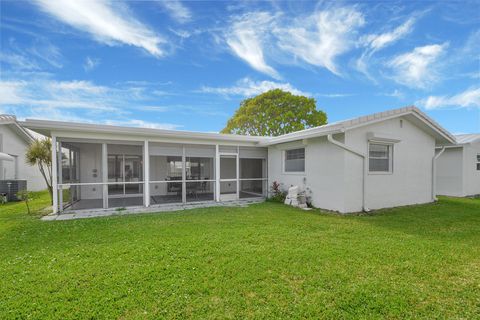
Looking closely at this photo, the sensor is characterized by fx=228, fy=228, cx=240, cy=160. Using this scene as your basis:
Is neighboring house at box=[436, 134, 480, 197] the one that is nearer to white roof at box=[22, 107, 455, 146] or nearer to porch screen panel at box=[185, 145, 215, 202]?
white roof at box=[22, 107, 455, 146]

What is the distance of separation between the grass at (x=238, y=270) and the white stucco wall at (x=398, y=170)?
2415 mm

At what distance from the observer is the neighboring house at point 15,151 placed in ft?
44.8

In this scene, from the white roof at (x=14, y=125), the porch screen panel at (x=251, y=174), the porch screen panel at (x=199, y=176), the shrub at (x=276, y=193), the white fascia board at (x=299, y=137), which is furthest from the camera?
the porch screen panel at (x=251, y=174)

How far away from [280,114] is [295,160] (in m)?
13.7

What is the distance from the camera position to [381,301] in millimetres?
2807

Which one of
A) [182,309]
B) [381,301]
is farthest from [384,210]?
[182,309]

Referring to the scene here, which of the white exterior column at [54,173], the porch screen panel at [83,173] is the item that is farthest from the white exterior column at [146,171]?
the white exterior column at [54,173]

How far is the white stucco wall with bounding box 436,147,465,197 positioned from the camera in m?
12.8

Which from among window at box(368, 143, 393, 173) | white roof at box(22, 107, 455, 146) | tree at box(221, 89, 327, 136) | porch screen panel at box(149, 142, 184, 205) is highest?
tree at box(221, 89, 327, 136)

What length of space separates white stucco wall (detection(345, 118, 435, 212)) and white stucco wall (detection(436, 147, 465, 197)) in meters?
3.80

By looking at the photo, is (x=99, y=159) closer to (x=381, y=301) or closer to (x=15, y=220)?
(x=15, y=220)

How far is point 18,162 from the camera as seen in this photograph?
49.6 feet

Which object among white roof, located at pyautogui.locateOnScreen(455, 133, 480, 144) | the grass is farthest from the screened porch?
white roof, located at pyautogui.locateOnScreen(455, 133, 480, 144)

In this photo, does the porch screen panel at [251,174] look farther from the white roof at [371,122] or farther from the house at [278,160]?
the white roof at [371,122]
